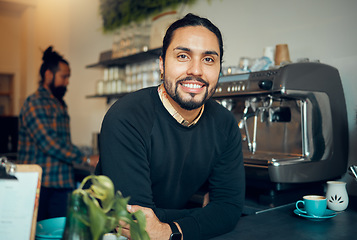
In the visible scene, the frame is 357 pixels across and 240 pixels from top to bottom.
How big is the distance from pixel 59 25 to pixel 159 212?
3930 millimetres

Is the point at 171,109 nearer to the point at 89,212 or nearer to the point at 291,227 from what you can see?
the point at 291,227

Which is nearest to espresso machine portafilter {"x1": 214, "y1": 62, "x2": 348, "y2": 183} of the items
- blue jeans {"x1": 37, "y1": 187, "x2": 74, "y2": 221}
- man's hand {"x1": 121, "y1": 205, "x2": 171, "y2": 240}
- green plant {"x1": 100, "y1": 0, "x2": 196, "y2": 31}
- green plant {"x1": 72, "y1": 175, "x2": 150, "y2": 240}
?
man's hand {"x1": 121, "y1": 205, "x2": 171, "y2": 240}

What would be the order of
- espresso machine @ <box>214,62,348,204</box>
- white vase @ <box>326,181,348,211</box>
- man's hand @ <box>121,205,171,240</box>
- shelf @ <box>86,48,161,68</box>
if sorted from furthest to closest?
shelf @ <box>86,48,161,68</box>
espresso machine @ <box>214,62,348,204</box>
white vase @ <box>326,181,348,211</box>
man's hand @ <box>121,205,171,240</box>

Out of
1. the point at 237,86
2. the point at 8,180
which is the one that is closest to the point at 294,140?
the point at 237,86

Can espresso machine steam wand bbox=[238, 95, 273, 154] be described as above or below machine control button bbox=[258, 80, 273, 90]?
below

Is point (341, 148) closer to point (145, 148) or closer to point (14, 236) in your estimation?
point (145, 148)

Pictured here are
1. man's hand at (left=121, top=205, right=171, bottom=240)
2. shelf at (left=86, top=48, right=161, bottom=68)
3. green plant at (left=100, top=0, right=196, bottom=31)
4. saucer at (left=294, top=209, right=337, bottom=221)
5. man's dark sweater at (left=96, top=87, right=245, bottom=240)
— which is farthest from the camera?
green plant at (left=100, top=0, right=196, bottom=31)

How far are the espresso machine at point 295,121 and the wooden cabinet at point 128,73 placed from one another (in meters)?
1.13

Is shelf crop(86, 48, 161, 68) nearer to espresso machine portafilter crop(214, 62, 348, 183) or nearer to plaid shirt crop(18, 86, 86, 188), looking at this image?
plaid shirt crop(18, 86, 86, 188)

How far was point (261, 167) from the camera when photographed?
5.28ft

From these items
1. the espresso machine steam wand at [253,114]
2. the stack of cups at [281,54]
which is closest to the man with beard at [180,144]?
the espresso machine steam wand at [253,114]

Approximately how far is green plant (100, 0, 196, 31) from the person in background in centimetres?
90

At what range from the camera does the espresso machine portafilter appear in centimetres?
159

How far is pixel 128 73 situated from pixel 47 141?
1.08 metres
